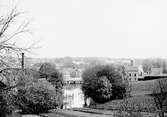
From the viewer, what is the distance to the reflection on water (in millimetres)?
85875

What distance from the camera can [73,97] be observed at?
315 ft

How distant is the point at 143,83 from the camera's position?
70688 millimetres

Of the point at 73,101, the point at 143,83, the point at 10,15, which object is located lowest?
the point at 73,101

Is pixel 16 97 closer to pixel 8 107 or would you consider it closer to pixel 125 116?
pixel 8 107

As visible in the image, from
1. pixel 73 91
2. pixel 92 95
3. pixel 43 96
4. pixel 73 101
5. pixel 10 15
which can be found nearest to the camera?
pixel 10 15

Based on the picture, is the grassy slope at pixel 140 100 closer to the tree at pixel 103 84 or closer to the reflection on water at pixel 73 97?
the tree at pixel 103 84

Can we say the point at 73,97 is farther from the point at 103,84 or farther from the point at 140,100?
the point at 140,100

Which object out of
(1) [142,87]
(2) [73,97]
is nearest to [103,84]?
(1) [142,87]

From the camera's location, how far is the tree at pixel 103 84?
6084 cm

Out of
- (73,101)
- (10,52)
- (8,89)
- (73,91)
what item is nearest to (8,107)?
(8,89)

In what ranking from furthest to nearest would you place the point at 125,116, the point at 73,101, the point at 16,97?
1. the point at 73,101
2. the point at 125,116
3. the point at 16,97

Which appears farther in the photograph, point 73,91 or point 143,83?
point 73,91

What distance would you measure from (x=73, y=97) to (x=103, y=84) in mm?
36745

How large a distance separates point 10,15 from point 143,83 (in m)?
61.5
